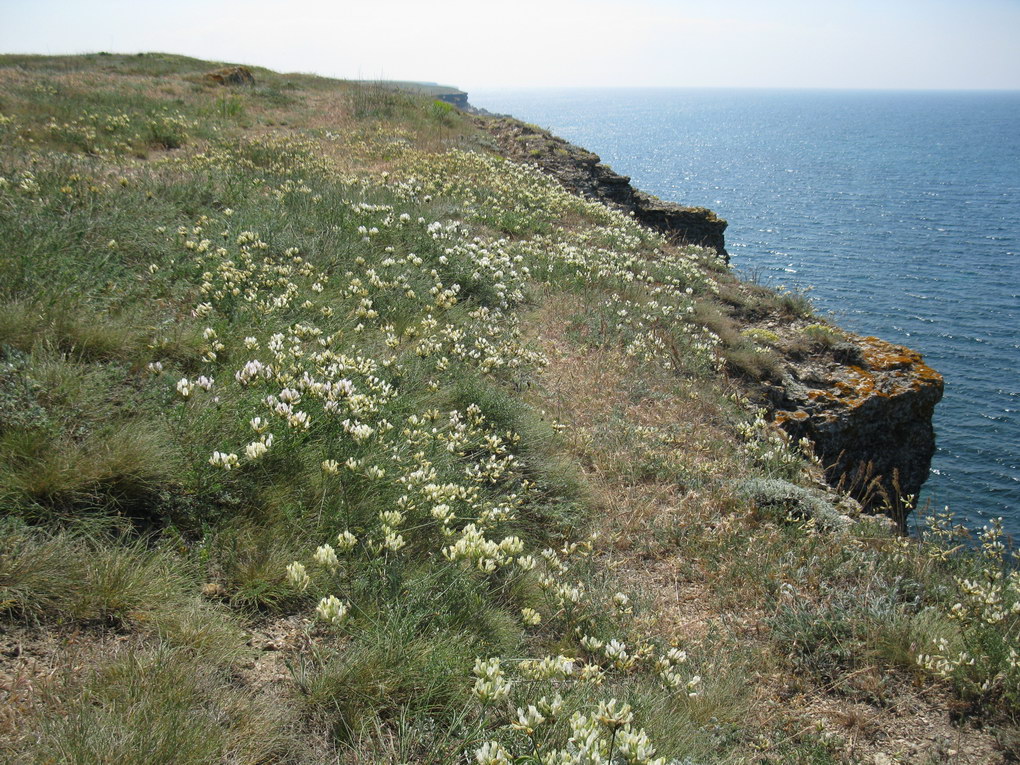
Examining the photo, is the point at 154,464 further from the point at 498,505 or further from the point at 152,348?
the point at 498,505

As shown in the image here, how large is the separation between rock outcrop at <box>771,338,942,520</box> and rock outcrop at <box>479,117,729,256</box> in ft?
25.6

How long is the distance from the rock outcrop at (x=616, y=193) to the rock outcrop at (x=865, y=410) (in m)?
Result: 7.81

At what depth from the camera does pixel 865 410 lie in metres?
10.4

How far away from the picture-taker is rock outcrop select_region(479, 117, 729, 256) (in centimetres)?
1911

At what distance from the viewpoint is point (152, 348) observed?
4270 mm

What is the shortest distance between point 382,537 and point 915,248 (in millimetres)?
50288

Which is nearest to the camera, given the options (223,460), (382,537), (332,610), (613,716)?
Result: (613,716)

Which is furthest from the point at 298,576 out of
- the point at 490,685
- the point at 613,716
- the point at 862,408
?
the point at 862,408

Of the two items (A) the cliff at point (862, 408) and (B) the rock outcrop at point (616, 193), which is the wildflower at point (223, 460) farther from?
(B) the rock outcrop at point (616, 193)

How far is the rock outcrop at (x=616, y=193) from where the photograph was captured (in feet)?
62.7

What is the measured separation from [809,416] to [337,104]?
1937cm

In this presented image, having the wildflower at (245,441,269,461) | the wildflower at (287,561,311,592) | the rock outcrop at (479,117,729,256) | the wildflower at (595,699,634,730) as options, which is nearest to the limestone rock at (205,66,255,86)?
the rock outcrop at (479,117,729,256)

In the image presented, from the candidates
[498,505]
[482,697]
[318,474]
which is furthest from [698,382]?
[482,697]

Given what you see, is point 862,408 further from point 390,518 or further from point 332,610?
point 332,610
